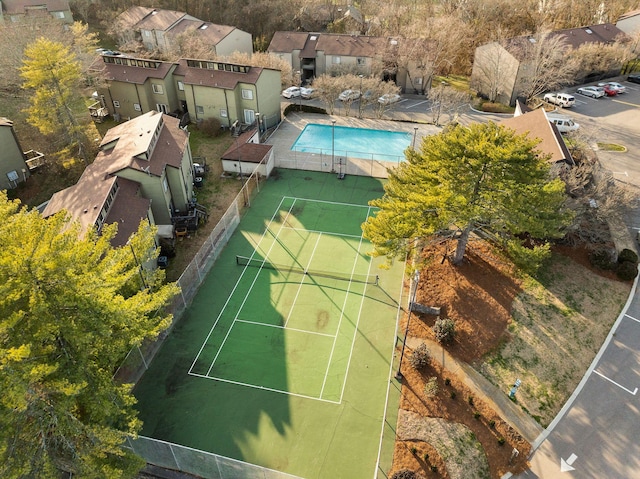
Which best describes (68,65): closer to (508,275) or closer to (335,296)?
(335,296)

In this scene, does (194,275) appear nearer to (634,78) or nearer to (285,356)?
(285,356)

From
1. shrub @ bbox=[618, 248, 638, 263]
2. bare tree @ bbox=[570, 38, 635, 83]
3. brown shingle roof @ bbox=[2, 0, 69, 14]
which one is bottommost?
shrub @ bbox=[618, 248, 638, 263]

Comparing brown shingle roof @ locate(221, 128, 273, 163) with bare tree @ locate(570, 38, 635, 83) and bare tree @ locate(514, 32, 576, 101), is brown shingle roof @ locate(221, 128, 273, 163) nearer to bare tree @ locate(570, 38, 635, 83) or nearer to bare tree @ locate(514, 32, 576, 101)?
bare tree @ locate(514, 32, 576, 101)

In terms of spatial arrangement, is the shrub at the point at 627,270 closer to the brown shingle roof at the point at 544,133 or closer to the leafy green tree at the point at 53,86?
the brown shingle roof at the point at 544,133

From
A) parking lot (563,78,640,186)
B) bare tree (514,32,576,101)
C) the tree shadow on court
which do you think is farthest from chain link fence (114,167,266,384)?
bare tree (514,32,576,101)

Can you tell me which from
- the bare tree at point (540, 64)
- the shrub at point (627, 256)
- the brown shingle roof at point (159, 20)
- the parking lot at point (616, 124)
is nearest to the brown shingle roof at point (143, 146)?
the shrub at point (627, 256)

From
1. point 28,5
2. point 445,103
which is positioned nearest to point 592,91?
point 445,103

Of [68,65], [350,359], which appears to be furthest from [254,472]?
[68,65]
